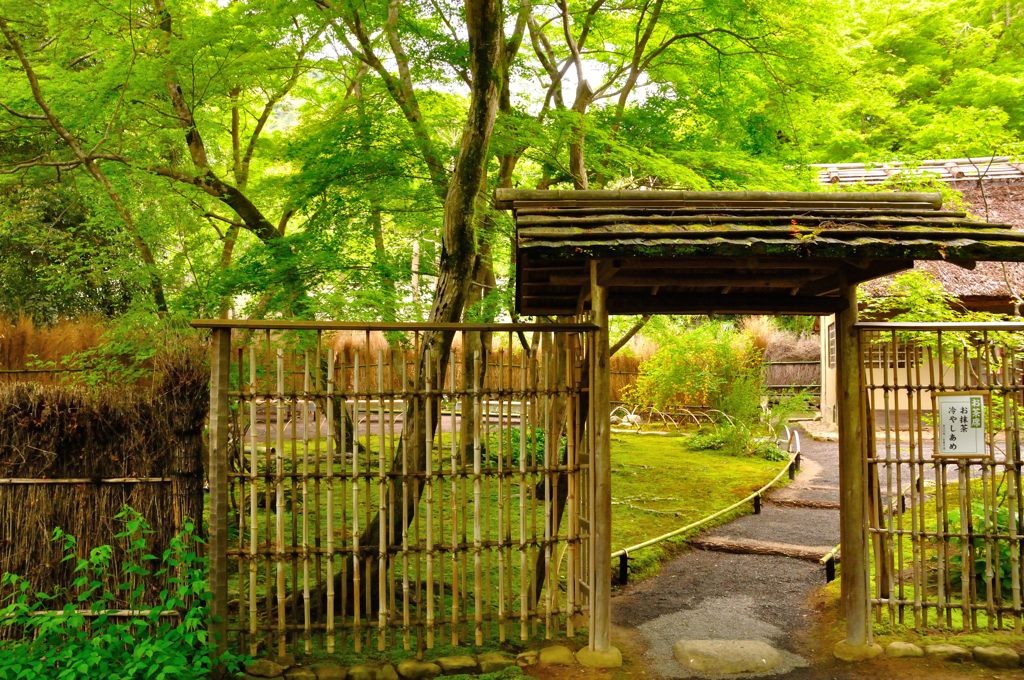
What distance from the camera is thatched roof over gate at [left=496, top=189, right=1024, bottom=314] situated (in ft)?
14.1

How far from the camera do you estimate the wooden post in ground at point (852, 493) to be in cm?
493

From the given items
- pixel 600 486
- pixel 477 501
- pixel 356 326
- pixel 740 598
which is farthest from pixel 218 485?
pixel 740 598

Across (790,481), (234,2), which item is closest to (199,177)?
(234,2)

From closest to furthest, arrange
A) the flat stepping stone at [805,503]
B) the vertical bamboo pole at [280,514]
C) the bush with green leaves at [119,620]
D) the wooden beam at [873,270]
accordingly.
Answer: the bush with green leaves at [119,620] → the vertical bamboo pole at [280,514] → the wooden beam at [873,270] → the flat stepping stone at [805,503]

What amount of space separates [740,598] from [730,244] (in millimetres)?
3684

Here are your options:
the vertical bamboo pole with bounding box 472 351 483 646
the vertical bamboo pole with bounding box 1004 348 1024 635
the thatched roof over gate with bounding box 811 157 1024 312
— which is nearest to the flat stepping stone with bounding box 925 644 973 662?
the vertical bamboo pole with bounding box 1004 348 1024 635

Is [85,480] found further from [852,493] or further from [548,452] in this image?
[852,493]

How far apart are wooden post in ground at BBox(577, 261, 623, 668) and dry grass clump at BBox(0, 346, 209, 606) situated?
263cm

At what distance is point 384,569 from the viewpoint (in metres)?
4.63

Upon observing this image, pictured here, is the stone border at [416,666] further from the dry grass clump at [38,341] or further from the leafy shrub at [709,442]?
the leafy shrub at [709,442]

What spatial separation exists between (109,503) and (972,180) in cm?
1467

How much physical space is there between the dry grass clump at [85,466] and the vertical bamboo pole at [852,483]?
4415 millimetres

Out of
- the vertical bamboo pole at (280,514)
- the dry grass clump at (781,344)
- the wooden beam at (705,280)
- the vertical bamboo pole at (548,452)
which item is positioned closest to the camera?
the vertical bamboo pole at (280,514)

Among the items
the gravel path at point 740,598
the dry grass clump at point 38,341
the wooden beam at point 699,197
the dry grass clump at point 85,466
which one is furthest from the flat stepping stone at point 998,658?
the dry grass clump at point 38,341
